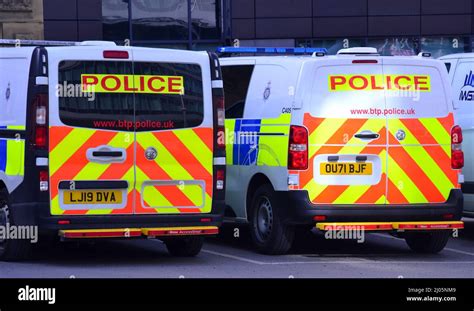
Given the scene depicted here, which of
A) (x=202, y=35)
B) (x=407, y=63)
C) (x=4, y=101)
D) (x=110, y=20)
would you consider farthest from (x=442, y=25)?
(x=4, y=101)

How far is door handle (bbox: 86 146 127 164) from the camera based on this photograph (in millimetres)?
11133

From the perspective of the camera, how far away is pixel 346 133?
1189 centimetres

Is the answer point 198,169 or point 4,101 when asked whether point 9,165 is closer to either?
point 4,101

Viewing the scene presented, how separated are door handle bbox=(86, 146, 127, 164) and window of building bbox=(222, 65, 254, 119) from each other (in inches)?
85.4

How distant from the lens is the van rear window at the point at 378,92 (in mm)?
11906

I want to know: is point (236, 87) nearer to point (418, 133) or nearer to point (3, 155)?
point (418, 133)

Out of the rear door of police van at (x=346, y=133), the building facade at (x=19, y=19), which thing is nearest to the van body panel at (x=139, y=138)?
the rear door of police van at (x=346, y=133)

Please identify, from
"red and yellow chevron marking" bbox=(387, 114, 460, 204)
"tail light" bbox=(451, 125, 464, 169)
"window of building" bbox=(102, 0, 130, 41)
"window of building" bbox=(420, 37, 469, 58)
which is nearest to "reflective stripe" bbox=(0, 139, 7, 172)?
"red and yellow chevron marking" bbox=(387, 114, 460, 204)

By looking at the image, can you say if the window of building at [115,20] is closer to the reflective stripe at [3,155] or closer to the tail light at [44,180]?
the reflective stripe at [3,155]

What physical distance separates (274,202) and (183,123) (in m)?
1.40

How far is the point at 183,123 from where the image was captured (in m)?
11.5

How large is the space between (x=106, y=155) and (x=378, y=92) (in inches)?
118

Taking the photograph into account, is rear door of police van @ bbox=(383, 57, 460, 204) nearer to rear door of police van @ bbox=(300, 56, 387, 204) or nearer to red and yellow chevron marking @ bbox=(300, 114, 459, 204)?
red and yellow chevron marking @ bbox=(300, 114, 459, 204)

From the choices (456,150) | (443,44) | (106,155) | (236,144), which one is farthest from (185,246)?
(443,44)
